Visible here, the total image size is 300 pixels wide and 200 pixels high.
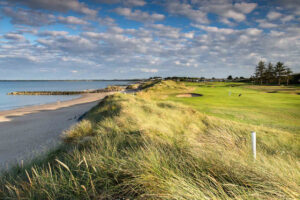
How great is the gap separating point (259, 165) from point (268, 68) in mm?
92251

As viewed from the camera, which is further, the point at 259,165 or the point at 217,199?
the point at 259,165

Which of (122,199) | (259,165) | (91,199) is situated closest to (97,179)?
(91,199)

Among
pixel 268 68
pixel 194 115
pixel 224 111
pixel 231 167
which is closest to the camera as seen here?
pixel 231 167

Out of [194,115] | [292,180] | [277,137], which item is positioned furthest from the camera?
[194,115]

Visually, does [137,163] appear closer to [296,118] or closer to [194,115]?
[194,115]

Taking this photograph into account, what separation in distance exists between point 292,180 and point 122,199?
6.98 feet

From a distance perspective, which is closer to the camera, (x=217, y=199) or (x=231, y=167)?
(x=217, y=199)

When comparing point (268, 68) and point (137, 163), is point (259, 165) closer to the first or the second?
point (137, 163)

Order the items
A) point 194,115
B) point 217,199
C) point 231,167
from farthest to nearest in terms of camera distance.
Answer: point 194,115
point 231,167
point 217,199

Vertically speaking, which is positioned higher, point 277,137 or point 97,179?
point 97,179

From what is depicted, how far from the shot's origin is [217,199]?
1.94 meters

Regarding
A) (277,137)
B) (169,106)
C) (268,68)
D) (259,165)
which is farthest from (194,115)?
(268,68)

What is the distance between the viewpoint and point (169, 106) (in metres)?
12.2

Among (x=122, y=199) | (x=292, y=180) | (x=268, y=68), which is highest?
(x=268, y=68)
